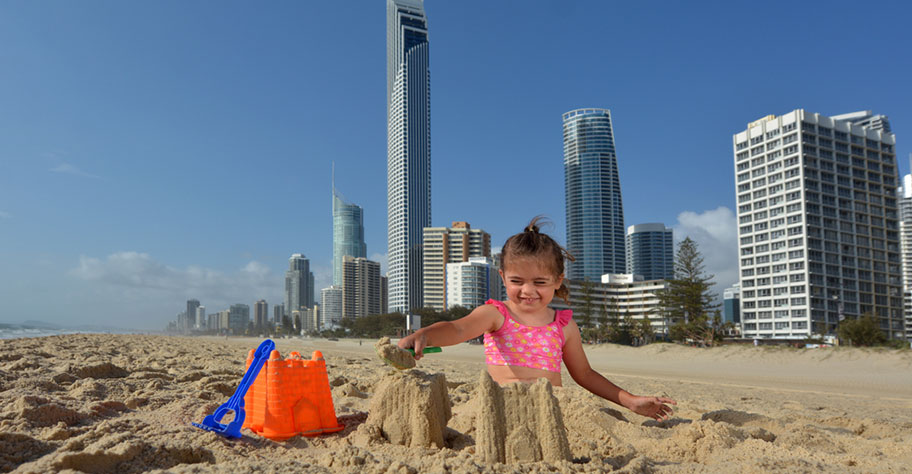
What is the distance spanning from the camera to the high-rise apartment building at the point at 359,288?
136000mm

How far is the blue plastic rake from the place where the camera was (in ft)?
8.77

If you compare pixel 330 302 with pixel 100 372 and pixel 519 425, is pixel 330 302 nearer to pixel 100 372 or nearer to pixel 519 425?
pixel 100 372

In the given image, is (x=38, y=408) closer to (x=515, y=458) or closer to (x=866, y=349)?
(x=515, y=458)

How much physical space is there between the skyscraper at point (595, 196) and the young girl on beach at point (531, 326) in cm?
13831

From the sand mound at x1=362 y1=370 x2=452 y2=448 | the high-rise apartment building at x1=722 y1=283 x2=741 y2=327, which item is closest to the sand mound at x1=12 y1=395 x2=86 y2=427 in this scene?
the sand mound at x1=362 y1=370 x2=452 y2=448

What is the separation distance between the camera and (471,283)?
97.8 m

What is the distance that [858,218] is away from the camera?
70.9m

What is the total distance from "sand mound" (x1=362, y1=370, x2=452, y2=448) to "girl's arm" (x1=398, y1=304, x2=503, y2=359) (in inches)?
10.0

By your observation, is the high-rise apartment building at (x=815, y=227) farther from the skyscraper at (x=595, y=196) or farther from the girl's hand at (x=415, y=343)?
the girl's hand at (x=415, y=343)

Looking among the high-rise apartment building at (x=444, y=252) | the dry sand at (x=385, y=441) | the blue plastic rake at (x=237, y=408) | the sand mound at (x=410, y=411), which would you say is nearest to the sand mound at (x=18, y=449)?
the dry sand at (x=385, y=441)

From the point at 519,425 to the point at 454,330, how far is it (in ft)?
2.02

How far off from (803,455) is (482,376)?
1624 millimetres

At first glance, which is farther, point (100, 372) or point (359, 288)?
point (359, 288)

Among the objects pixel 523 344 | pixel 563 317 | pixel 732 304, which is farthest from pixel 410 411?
pixel 732 304
